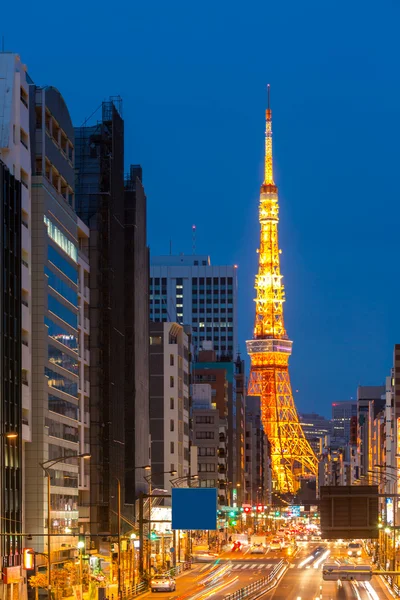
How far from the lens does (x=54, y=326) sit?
117 m

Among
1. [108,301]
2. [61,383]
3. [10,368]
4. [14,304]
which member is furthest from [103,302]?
[10,368]

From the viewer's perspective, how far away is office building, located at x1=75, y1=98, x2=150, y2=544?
14138 centimetres

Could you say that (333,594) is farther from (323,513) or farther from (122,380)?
(122,380)

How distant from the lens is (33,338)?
112 m

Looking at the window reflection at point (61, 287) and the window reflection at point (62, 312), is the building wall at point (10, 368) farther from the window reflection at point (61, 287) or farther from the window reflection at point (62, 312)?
the window reflection at point (62, 312)

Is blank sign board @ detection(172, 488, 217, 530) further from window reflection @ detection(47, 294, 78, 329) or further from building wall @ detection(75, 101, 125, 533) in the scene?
building wall @ detection(75, 101, 125, 533)

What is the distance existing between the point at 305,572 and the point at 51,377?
45001 millimetres

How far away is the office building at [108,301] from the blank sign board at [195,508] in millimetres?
25790

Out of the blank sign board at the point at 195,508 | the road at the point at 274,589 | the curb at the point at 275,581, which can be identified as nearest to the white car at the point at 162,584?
the road at the point at 274,589

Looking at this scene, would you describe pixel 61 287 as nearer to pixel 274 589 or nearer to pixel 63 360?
pixel 63 360

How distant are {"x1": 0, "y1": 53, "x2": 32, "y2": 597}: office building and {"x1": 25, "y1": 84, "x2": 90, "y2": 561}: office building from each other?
1.72m

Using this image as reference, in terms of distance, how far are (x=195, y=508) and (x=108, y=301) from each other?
33839 millimetres

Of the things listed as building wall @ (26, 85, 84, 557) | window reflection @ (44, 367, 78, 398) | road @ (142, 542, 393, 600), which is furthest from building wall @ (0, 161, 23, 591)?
road @ (142, 542, 393, 600)

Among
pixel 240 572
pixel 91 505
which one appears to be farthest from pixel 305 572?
pixel 91 505
